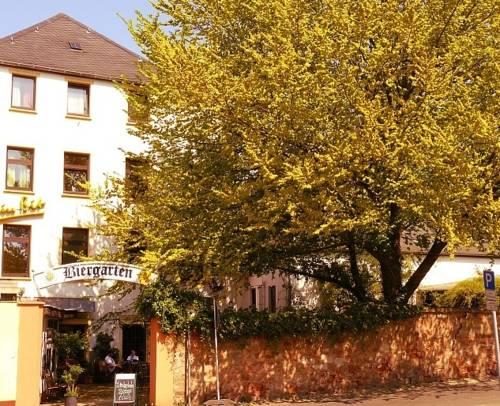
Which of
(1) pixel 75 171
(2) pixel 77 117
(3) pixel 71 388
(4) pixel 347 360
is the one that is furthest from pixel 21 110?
(4) pixel 347 360

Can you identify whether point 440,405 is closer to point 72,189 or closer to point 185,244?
point 185,244

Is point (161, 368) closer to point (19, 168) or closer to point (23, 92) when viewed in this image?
point (19, 168)

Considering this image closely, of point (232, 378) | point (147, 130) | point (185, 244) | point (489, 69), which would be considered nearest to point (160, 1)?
point (147, 130)

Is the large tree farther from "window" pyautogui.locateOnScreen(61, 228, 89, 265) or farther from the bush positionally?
"window" pyautogui.locateOnScreen(61, 228, 89, 265)

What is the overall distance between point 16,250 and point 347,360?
49.0 ft

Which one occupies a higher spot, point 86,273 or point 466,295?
point 86,273

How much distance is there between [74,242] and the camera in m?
28.8

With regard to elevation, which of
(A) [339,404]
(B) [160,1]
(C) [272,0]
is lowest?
(A) [339,404]

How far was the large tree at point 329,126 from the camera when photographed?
1563cm

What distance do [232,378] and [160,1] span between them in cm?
1165

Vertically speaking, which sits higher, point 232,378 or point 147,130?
point 147,130

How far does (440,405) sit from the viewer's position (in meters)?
16.2

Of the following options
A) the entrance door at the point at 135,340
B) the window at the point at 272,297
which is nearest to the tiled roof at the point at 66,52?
the entrance door at the point at 135,340

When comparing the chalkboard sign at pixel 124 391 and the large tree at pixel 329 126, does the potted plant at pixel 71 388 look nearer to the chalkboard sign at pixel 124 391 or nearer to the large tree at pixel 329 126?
the chalkboard sign at pixel 124 391
